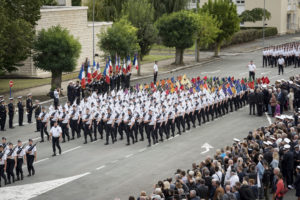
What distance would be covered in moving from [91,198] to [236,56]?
44.9 meters

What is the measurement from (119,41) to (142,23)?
21.7 feet

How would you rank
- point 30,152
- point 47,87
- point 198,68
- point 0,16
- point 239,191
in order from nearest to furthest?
1. point 239,191
2. point 30,152
3. point 0,16
4. point 47,87
5. point 198,68

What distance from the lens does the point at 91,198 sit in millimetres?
18719

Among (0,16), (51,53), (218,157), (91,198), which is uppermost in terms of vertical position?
(0,16)

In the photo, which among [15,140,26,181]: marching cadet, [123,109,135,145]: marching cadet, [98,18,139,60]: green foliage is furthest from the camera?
[98,18,139,60]: green foliage

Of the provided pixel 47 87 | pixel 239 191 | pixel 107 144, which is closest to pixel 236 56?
pixel 47 87

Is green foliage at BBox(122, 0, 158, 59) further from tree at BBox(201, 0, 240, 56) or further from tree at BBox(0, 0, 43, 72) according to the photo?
tree at BBox(0, 0, 43, 72)

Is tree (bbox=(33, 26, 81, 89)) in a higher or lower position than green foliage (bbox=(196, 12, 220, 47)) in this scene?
lower

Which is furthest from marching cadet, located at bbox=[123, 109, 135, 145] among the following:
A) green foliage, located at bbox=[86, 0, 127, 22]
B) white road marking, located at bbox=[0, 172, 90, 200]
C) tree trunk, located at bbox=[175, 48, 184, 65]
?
green foliage, located at bbox=[86, 0, 127, 22]

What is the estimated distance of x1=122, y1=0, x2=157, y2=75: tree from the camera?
49.6 meters

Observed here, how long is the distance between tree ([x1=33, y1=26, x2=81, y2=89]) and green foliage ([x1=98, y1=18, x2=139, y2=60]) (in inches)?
238

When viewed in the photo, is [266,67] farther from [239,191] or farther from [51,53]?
[239,191]

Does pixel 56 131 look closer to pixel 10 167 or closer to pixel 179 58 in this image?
pixel 10 167

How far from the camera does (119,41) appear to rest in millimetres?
44094
